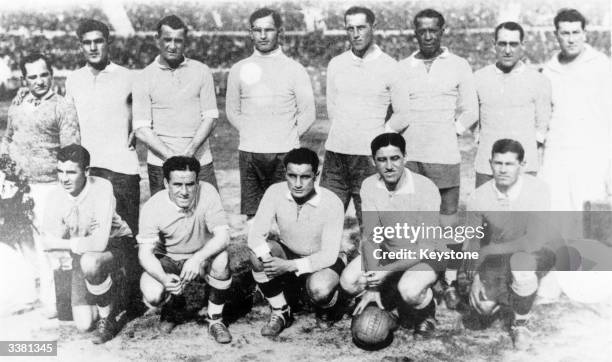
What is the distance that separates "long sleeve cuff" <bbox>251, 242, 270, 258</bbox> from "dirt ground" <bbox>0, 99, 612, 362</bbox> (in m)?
0.37

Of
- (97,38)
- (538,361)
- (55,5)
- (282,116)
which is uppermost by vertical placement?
(55,5)

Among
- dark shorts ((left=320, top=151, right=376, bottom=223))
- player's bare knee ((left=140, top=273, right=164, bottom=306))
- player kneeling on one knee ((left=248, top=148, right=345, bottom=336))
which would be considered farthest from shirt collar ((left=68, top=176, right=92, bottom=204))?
dark shorts ((left=320, top=151, right=376, bottom=223))

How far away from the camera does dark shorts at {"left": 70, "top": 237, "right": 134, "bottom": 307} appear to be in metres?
3.11

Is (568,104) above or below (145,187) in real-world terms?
above

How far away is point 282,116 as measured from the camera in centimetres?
346

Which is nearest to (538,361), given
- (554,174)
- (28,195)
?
(554,174)

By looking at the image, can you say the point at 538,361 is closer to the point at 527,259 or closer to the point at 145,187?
the point at 527,259

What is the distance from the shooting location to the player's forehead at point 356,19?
10.6 ft

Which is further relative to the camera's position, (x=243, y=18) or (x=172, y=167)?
(x=243, y=18)

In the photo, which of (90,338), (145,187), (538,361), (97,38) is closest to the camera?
(538,361)

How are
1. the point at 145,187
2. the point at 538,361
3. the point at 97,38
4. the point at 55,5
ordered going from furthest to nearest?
the point at 145,187 < the point at 55,5 < the point at 97,38 < the point at 538,361

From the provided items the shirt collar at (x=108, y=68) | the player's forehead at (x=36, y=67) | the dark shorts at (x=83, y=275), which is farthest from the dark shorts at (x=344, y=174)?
the player's forehead at (x=36, y=67)

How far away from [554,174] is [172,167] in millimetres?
2047

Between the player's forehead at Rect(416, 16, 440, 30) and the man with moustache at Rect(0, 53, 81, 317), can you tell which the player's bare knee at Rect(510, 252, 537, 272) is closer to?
the player's forehead at Rect(416, 16, 440, 30)
